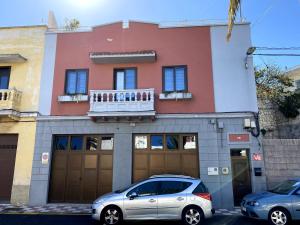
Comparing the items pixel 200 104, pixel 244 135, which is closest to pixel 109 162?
pixel 200 104

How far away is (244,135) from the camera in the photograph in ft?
41.6

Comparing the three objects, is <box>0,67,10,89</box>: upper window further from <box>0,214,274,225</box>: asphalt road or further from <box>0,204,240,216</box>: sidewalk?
<box>0,214,274,225</box>: asphalt road

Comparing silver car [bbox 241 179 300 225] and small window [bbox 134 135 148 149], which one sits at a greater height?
small window [bbox 134 135 148 149]

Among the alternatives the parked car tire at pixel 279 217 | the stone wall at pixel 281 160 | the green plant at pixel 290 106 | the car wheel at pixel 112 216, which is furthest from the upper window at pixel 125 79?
the green plant at pixel 290 106

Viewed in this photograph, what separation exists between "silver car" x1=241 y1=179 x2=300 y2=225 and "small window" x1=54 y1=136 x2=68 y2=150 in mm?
8793

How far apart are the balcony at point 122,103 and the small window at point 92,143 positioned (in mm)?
1329

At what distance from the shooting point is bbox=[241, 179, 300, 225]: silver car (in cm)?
864

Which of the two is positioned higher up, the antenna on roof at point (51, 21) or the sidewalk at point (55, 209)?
the antenna on roof at point (51, 21)

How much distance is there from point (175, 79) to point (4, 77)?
8962mm

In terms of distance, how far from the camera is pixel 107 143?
13359 millimetres

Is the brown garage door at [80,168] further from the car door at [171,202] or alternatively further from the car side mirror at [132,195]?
the car door at [171,202]

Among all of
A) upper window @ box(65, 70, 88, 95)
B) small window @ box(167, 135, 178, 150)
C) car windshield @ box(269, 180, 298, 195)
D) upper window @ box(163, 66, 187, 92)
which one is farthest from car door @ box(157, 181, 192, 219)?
upper window @ box(65, 70, 88, 95)

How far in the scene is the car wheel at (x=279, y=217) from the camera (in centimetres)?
862

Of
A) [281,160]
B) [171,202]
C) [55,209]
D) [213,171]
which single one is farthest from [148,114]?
[281,160]
